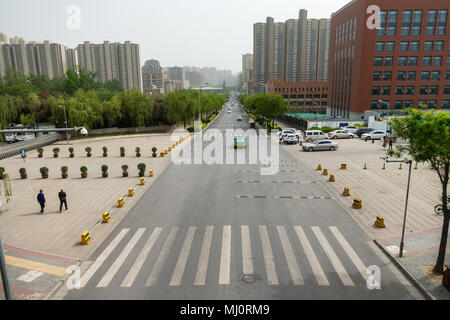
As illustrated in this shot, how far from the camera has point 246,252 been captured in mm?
11719

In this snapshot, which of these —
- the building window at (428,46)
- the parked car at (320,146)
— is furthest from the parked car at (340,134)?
the building window at (428,46)

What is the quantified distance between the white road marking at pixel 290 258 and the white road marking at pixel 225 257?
2.30 m

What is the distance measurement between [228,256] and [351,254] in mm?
5021

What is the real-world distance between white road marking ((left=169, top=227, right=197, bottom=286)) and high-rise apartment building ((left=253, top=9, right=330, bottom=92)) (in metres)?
140

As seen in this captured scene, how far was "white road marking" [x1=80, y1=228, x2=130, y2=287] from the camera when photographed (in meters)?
10.2

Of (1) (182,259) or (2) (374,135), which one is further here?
(2) (374,135)

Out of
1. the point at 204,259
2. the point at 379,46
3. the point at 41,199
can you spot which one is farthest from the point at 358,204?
the point at 379,46

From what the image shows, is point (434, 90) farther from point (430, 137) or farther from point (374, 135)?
point (430, 137)

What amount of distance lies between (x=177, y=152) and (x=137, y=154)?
4709 millimetres

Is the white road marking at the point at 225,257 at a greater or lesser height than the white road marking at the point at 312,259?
greater

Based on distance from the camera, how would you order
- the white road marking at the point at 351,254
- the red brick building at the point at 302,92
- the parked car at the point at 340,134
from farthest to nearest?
the red brick building at the point at 302,92 < the parked car at the point at 340,134 < the white road marking at the point at 351,254

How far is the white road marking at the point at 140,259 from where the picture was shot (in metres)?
9.91

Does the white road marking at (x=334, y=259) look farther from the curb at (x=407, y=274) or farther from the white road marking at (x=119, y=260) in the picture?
the white road marking at (x=119, y=260)
